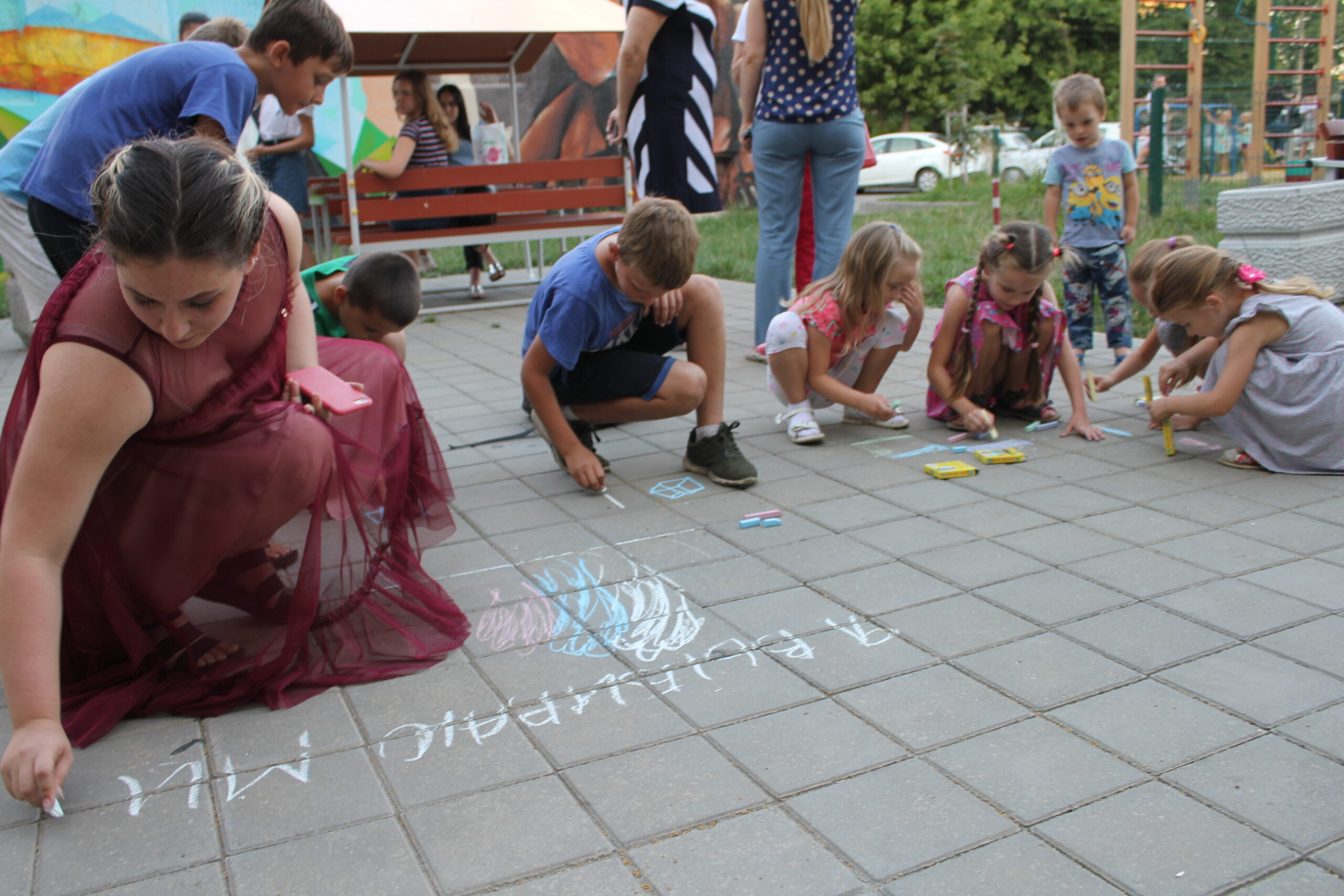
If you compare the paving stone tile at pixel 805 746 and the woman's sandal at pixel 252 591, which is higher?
the woman's sandal at pixel 252 591

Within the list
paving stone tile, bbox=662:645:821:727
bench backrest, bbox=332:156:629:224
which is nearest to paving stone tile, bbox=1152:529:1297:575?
paving stone tile, bbox=662:645:821:727

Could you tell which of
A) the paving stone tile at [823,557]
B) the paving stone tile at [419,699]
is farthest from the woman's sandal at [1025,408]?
the paving stone tile at [419,699]

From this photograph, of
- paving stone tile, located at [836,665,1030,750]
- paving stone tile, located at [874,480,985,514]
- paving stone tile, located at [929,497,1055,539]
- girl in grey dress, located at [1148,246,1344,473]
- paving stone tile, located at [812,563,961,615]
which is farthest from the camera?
girl in grey dress, located at [1148,246,1344,473]

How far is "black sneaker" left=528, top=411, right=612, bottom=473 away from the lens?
12.0ft

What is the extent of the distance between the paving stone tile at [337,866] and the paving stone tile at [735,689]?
2.01 ft

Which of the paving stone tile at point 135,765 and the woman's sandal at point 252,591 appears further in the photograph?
the woman's sandal at point 252,591

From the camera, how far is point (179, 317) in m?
1.82

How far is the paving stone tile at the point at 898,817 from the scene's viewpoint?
5.32ft

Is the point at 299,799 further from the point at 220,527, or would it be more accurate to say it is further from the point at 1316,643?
the point at 1316,643

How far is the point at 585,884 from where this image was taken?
1.58 meters

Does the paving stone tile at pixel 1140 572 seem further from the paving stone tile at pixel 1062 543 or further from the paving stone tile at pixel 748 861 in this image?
the paving stone tile at pixel 748 861

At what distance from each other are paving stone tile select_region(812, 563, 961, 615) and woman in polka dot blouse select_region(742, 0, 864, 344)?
2.51 metres

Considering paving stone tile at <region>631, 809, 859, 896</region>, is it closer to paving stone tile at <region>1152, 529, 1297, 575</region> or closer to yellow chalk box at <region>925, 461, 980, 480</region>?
paving stone tile at <region>1152, 529, 1297, 575</region>

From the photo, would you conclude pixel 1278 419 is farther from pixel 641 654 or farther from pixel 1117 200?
pixel 641 654
